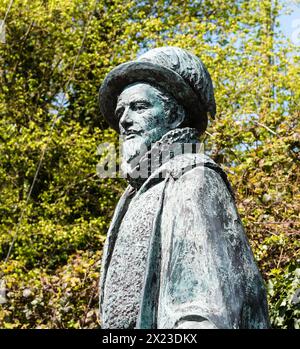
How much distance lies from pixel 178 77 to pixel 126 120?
28 centimetres

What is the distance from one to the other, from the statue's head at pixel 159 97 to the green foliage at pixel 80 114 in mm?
7692

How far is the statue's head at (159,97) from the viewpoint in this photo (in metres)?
4.59

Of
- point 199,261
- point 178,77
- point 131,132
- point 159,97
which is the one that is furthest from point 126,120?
point 199,261

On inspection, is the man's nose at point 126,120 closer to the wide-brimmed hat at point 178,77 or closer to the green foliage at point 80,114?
the wide-brimmed hat at point 178,77

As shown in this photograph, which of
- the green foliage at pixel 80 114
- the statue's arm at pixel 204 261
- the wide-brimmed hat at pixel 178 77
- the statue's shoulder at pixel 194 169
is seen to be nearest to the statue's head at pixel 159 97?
the wide-brimmed hat at pixel 178 77

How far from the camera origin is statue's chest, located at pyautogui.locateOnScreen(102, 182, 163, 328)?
14.0 ft

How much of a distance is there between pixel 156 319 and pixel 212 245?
13.3 inches

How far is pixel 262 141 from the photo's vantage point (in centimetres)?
1381

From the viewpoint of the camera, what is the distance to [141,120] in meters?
4.60

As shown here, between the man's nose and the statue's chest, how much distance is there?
33 centimetres

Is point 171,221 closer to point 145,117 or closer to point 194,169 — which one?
point 194,169

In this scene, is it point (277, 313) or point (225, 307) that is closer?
point (225, 307)
